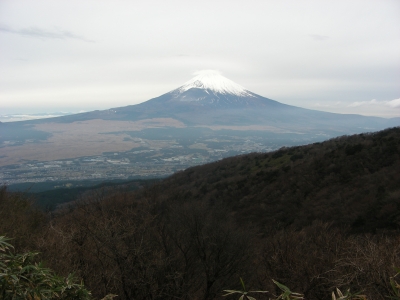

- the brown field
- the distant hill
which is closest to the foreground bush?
the distant hill

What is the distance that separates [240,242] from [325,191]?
28.9ft

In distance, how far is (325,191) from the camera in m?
15.6

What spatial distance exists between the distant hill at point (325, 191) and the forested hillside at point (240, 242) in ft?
0.26

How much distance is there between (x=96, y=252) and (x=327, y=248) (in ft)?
21.9

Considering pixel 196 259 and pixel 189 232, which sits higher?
pixel 189 232

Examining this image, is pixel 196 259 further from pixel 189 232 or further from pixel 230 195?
pixel 230 195

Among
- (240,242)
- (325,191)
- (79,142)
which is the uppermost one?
(325,191)

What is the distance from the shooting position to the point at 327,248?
7.12m

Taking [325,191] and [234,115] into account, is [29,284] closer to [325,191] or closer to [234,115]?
[325,191]

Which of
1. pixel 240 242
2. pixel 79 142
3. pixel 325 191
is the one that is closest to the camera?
pixel 240 242

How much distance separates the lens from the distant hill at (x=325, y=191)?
11312 millimetres

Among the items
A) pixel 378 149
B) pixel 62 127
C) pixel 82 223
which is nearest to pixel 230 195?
pixel 378 149

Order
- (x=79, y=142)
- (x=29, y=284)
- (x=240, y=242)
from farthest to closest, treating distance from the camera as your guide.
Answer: (x=79, y=142) → (x=240, y=242) → (x=29, y=284)

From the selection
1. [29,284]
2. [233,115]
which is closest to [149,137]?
[233,115]
